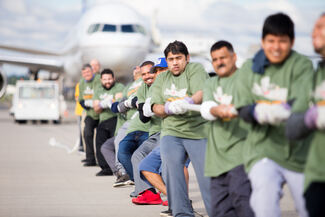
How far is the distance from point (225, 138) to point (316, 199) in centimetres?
130

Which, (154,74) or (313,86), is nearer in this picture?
(313,86)

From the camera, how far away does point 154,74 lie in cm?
639

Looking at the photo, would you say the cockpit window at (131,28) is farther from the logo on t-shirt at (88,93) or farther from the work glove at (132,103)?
the work glove at (132,103)

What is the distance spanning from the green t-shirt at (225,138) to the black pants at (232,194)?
6 centimetres

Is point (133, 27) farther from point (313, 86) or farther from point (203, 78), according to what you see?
point (313, 86)

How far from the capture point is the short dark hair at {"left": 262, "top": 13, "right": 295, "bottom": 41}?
3.34 metres

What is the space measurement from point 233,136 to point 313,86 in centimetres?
A: 118

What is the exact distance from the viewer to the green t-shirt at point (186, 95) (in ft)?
16.3

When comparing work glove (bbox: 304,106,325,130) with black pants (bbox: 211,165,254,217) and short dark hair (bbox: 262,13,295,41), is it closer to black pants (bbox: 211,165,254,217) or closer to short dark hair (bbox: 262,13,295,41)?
short dark hair (bbox: 262,13,295,41)

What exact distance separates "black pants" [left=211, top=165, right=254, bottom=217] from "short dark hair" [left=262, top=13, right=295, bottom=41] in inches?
41.6

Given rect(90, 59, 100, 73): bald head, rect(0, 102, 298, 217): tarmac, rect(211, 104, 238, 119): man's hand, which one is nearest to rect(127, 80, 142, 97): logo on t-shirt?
rect(0, 102, 298, 217): tarmac

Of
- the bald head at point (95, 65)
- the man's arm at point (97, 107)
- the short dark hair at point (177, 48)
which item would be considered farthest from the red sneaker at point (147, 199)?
the bald head at point (95, 65)

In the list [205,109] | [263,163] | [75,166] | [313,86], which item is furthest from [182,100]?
[75,166]

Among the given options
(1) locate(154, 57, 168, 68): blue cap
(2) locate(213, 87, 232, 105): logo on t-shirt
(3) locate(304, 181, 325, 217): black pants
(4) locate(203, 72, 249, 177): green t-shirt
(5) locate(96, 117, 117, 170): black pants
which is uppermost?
(1) locate(154, 57, 168, 68): blue cap
